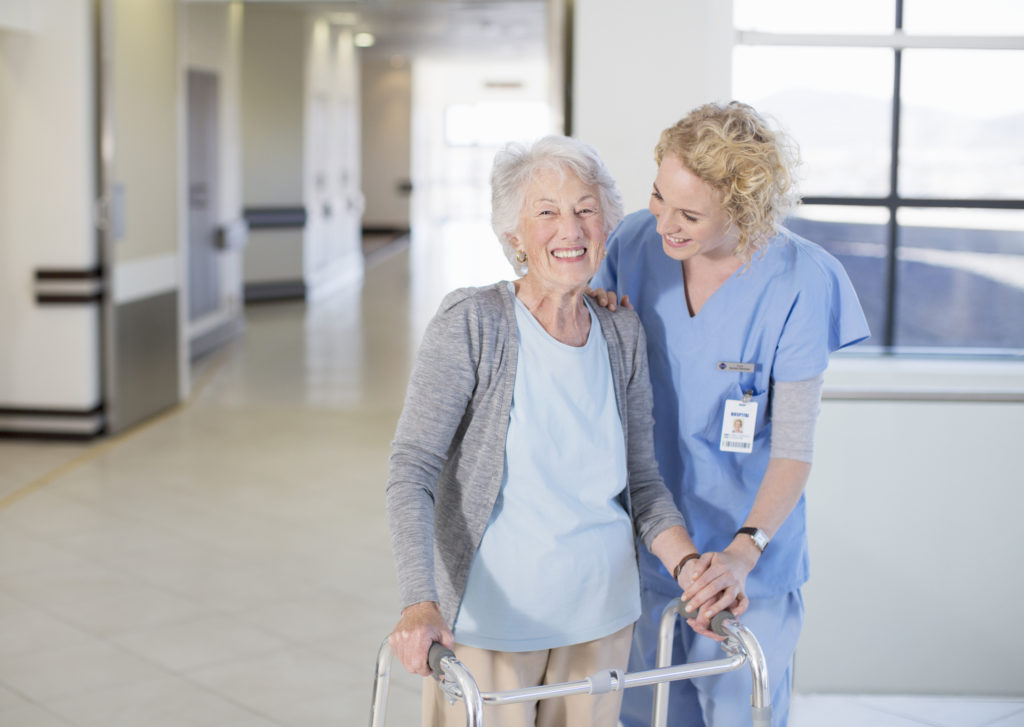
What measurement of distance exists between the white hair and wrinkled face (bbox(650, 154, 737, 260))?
0.09 metres

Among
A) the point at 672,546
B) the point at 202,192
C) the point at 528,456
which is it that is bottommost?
the point at 672,546

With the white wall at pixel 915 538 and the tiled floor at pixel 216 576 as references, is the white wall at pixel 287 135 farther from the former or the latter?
the white wall at pixel 915 538

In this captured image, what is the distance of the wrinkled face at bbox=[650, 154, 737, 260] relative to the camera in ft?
6.01

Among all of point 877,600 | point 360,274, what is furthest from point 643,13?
point 360,274

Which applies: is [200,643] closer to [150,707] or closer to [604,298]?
[150,707]

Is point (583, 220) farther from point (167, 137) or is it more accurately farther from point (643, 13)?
point (167, 137)

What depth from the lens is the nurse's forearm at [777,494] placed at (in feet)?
6.32

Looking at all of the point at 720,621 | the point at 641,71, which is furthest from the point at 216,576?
the point at 720,621

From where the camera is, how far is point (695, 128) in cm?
181

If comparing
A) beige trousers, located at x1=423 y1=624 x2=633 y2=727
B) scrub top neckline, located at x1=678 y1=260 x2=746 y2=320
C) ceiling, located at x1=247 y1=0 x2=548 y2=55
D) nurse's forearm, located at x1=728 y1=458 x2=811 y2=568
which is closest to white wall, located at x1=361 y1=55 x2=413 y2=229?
ceiling, located at x1=247 y1=0 x2=548 y2=55

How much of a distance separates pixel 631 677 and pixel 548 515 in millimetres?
293

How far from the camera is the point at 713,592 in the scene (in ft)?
5.79

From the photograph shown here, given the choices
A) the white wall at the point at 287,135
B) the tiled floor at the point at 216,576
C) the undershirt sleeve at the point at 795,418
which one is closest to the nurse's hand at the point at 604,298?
the undershirt sleeve at the point at 795,418

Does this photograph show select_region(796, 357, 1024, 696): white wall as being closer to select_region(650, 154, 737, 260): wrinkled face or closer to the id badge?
the id badge
